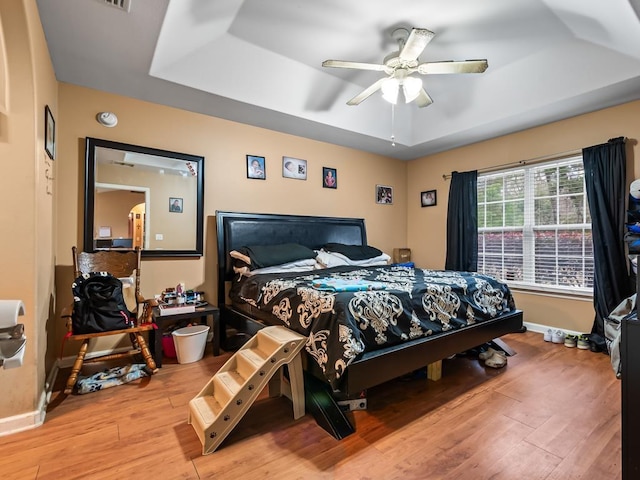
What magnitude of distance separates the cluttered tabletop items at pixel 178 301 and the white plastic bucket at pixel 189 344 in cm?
20

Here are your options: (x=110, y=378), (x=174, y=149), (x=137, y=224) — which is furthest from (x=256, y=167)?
(x=110, y=378)

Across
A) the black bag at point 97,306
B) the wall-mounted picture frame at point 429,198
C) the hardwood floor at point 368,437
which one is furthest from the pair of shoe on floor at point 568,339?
the black bag at point 97,306

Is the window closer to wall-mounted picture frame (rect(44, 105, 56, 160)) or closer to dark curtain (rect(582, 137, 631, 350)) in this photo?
dark curtain (rect(582, 137, 631, 350))

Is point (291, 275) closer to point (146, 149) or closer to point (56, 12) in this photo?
point (146, 149)

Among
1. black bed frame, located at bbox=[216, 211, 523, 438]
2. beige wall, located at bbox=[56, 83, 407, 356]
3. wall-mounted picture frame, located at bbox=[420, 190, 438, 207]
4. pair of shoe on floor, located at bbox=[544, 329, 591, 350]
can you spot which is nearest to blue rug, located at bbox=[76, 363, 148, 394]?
beige wall, located at bbox=[56, 83, 407, 356]

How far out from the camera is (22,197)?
72.4 inches

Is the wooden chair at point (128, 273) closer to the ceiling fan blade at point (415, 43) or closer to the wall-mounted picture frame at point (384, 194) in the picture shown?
the ceiling fan blade at point (415, 43)

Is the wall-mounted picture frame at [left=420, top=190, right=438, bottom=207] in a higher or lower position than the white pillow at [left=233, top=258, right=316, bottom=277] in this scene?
higher

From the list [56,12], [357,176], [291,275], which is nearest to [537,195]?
[357,176]

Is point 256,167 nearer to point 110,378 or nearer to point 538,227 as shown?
point 110,378

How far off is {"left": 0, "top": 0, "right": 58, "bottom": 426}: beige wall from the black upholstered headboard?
1.64m

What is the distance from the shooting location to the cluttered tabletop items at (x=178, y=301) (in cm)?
279

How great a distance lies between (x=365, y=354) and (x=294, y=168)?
284cm

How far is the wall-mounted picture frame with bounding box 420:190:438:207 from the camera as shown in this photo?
489 cm
